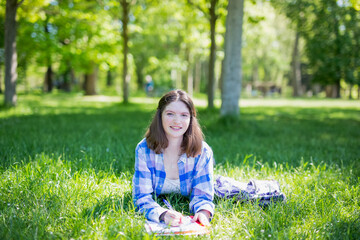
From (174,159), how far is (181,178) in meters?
0.20

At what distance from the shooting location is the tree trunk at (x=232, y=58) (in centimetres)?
705

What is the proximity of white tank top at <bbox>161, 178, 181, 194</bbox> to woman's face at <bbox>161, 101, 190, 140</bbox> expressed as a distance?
0.50 meters

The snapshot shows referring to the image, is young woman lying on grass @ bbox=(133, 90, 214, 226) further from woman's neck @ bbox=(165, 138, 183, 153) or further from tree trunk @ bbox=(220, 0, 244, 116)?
tree trunk @ bbox=(220, 0, 244, 116)

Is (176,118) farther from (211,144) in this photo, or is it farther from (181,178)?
(211,144)

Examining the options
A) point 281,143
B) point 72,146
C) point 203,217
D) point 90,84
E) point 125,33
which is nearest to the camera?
point 203,217

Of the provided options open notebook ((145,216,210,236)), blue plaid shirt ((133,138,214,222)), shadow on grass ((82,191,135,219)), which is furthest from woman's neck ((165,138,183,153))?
open notebook ((145,216,210,236))

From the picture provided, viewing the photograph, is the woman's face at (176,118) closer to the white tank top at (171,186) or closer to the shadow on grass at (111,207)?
the white tank top at (171,186)

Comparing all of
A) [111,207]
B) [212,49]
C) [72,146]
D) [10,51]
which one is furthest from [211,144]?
[10,51]

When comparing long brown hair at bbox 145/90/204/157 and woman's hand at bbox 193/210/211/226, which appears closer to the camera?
woman's hand at bbox 193/210/211/226

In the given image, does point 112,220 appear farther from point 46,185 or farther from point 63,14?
point 63,14

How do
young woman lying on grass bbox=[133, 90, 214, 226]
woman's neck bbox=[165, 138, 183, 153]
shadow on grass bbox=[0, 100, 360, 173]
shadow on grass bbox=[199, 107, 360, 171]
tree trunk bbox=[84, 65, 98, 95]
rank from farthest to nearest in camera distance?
tree trunk bbox=[84, 65, 98, 95] → shadow on grass bbox=[199, 107, 360, 171] → shadow on grass bbox=[0, 100, 360, 173] → woman's neck bbox=[165, 138, 183, 153] → young woman lying on grass bbox=[133, 90, 214, 226]

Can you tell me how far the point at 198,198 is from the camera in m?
2.69

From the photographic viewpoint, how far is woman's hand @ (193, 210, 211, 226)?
93.7 inches

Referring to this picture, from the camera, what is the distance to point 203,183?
108 inches
